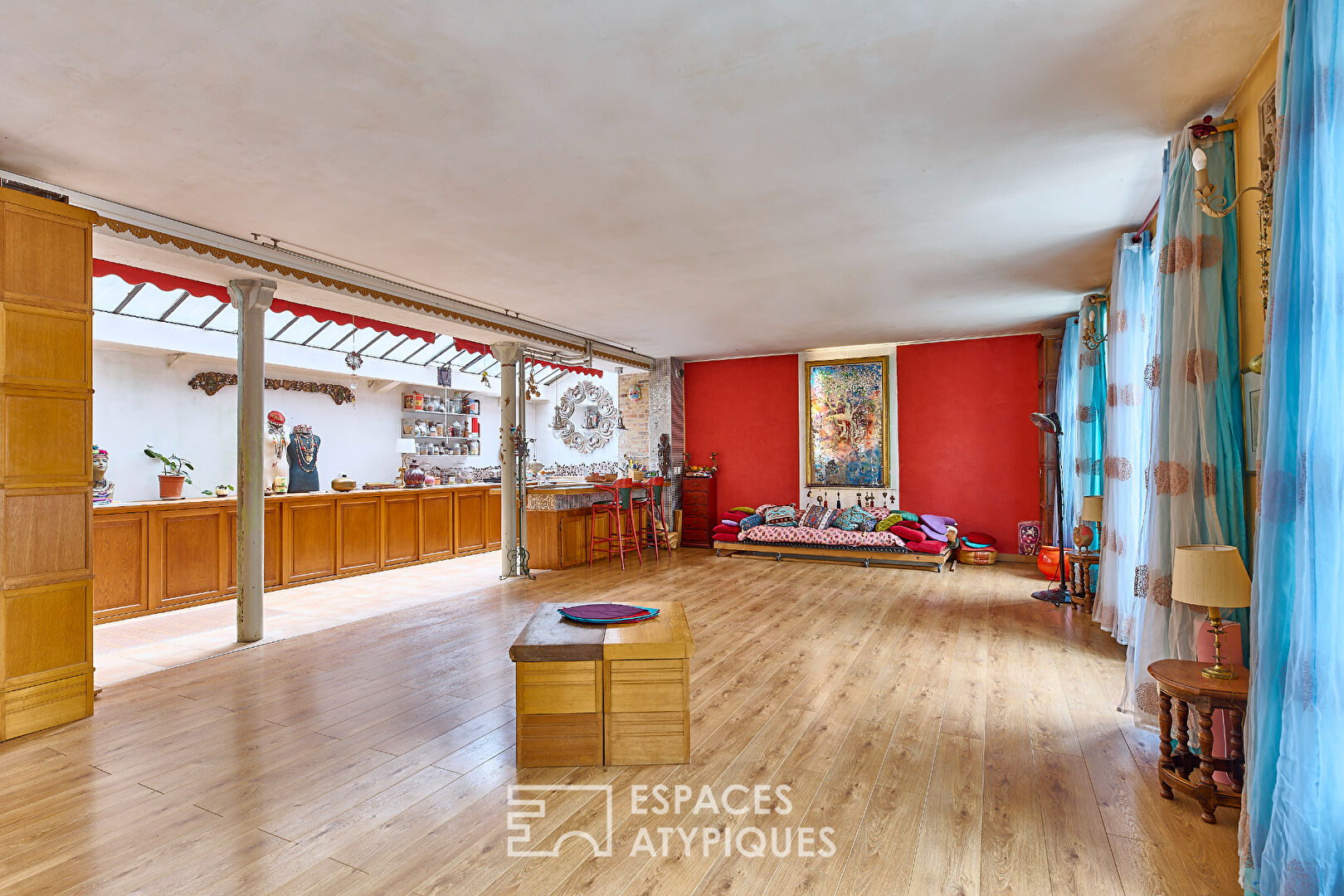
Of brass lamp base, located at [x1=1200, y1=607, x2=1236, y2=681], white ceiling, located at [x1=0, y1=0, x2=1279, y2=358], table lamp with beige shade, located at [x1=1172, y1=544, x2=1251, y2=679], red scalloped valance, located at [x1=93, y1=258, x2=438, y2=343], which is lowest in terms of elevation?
brass lamp base, located at [x1=1200, y1=607, x2=1236, y2=681]

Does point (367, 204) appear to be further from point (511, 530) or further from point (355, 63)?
point (511, 530)

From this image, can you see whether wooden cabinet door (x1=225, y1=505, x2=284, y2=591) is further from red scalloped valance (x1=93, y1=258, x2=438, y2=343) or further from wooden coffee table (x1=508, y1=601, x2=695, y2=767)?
wooden coffee table (x1=508, y1=601, x2=695, y2=767)

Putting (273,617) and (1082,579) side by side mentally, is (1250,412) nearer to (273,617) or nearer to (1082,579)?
(1082,579)

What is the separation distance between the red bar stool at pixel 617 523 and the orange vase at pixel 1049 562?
4638 mm

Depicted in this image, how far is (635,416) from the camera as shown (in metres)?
10.8

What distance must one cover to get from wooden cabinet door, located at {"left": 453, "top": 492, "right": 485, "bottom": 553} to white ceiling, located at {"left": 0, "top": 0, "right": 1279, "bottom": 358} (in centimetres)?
459

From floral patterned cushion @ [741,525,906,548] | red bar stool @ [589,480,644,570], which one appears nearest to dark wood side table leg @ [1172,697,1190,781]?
floral patterned cushion @ [741,525,906,548]

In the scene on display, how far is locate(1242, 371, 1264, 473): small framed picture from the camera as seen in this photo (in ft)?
8.73

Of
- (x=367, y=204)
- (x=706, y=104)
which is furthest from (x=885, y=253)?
(x=367, y=204)

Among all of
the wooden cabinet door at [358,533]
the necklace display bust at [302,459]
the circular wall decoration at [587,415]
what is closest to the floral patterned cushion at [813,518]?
the circular wall decoration at [587,415]

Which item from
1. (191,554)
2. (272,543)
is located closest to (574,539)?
(272,543)

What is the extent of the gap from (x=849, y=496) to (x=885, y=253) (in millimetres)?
5196

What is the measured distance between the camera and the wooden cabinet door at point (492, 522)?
381 inches

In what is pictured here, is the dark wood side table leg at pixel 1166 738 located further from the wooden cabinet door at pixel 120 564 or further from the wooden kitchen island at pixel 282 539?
the wooden cabinet door at pixel 120 564
